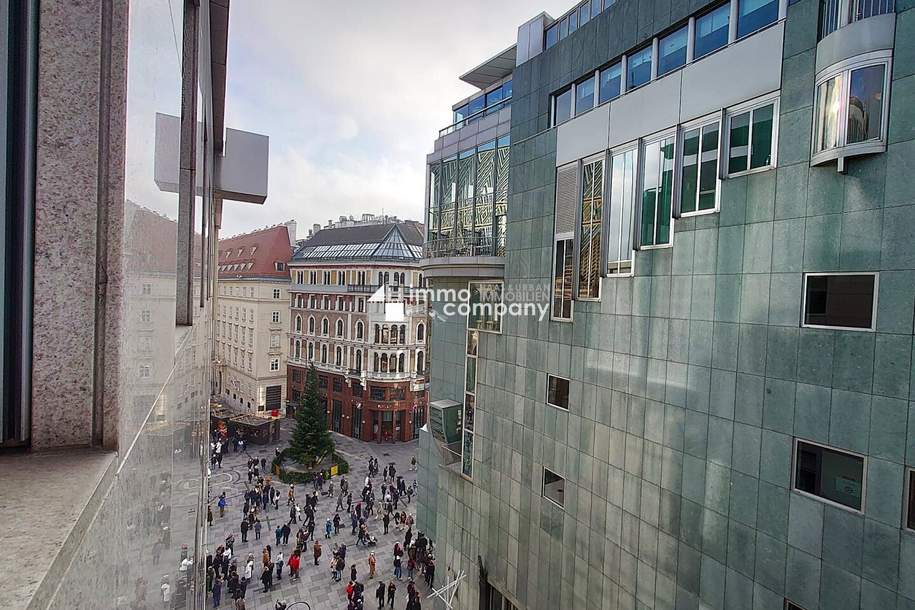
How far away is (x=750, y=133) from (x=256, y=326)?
52.0 m

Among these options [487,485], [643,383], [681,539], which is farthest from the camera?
[487,485]

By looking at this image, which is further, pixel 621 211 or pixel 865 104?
pixel 621 211

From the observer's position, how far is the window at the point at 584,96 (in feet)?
42.3

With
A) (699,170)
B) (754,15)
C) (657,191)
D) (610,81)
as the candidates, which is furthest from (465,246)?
(754,15)

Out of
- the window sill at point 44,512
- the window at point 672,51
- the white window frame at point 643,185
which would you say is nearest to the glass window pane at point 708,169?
the white window frame at point 643,185

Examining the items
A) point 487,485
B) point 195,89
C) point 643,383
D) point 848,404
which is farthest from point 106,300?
point 487,485

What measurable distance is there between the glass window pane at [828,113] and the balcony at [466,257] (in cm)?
903

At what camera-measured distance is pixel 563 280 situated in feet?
43.4

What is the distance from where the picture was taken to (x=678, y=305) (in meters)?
10.0

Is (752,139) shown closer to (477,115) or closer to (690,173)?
(690,173)

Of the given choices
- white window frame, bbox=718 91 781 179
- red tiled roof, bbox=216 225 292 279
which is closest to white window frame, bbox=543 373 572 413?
white window frame, bbox=718 91 781 179

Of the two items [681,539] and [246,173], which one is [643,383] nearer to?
[681,539]

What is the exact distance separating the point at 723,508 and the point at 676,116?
7897 mm

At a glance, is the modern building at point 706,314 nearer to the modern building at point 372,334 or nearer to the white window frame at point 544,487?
the white window frame at point 544,487
